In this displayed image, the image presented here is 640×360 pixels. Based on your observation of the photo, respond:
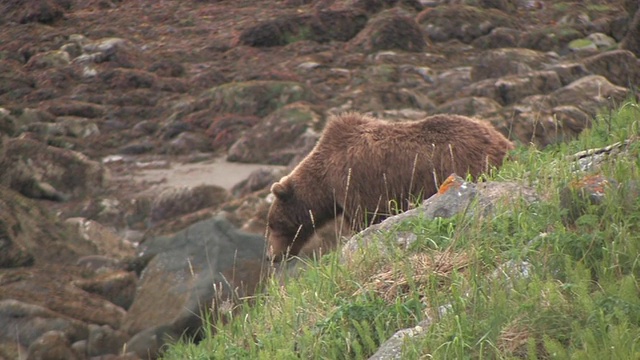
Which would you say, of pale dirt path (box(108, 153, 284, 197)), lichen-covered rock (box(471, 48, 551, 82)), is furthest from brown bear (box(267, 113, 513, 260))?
lichen-covered rock (box(471, 48, 551, 82))

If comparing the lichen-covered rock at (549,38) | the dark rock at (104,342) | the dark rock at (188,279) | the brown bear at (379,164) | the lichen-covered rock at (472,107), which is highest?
the brown bear at (379,164)

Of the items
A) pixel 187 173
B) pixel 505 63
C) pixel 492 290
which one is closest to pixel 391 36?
pixel 505 63

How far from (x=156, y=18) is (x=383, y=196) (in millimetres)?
17568

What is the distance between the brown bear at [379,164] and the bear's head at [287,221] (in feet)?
0.04

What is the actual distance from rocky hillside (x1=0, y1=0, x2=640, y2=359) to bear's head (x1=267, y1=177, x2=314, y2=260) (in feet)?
1.30

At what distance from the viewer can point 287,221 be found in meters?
8.95

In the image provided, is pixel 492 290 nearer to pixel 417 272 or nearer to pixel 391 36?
pixel 417 272

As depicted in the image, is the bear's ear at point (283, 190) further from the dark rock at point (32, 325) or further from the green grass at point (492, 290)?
the green grass at point (492, 290)

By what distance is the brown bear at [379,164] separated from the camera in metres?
7.78

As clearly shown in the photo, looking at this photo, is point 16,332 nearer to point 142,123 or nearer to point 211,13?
point 142,123

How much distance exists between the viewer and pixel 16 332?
8.88 meters

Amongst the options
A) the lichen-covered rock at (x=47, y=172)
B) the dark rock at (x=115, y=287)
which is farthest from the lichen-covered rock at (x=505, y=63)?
the dark rock at (x=115, y=287)

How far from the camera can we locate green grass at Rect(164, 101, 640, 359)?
416 cm

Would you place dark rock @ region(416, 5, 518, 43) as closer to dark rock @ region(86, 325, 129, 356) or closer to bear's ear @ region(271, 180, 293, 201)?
bear's ear @ region(271, 180, 293, 201)
